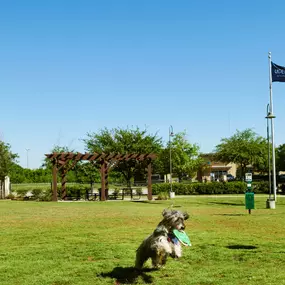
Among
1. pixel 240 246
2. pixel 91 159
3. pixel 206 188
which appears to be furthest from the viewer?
pixel 206 188

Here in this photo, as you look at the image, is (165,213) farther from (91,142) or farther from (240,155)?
(240,155)

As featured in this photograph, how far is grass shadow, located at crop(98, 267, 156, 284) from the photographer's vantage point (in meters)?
6.45

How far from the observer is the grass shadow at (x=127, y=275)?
6451 mm

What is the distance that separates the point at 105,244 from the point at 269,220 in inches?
289

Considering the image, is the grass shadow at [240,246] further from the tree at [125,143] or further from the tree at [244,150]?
the tree at [244,150]

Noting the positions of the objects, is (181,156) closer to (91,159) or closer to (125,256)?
(91,159)

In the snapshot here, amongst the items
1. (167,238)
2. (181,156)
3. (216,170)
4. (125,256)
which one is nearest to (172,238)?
(167,238)

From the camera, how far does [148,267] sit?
22.9 ft

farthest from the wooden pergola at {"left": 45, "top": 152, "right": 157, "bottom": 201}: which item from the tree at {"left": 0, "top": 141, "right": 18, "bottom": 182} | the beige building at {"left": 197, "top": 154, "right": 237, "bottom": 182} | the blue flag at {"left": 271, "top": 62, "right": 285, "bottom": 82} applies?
the beige building at {"left": 197, "top": 154, "right": 237, "bottom": 182}

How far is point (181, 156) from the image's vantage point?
A: 57656 mm

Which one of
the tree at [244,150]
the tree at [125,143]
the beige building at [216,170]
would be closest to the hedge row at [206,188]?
the tree at [125,143]

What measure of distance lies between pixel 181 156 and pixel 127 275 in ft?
168

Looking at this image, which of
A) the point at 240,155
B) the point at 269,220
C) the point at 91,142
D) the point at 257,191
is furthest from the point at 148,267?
the point at 240,155

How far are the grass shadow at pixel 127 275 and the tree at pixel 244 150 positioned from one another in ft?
178
